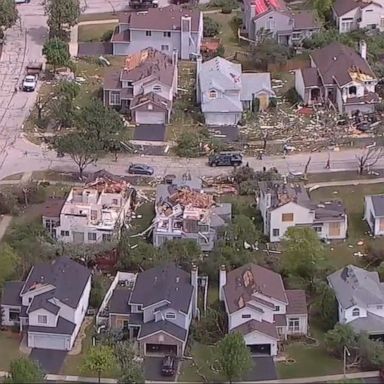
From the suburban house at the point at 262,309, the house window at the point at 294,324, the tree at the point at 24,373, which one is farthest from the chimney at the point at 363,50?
the tree at the point at 24,373

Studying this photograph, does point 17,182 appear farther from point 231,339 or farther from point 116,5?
point 116,5

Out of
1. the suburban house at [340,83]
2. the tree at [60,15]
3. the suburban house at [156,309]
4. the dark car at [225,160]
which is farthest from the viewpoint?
the tree at [60,15]

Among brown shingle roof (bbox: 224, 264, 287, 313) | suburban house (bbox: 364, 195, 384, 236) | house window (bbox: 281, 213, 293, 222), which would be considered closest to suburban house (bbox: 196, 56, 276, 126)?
suburban house (bbox: 364, 195, 384, 236)

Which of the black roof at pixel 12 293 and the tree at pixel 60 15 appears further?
the tree at pixel 60 15

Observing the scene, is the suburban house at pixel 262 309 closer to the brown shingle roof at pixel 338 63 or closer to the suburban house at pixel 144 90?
the suburban house at pixel 144 90

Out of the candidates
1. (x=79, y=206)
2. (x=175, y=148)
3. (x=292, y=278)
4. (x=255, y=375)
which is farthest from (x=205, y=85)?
(x=255, y=375)

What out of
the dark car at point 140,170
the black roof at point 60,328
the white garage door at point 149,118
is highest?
the white garage door at point 149,118

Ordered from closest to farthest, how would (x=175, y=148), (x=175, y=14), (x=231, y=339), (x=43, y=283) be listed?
(x=231, y=339), (x=43, y=283), (x=175, y=148), (x=175, y=14)
